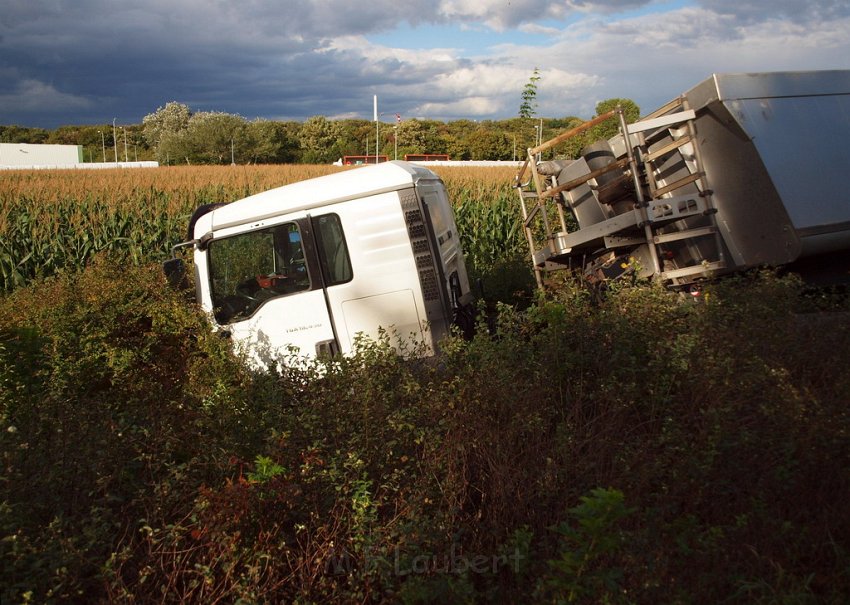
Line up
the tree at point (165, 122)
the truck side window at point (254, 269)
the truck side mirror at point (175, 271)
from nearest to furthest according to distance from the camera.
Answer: the truck side window at point (254, 269) < the truck side mirror at point (175, 271) < the tree at point (165, 122)

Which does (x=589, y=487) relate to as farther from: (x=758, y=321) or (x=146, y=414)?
(x=146, y=414)

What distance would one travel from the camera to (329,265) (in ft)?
21.2

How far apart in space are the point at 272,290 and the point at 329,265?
23.1 inches

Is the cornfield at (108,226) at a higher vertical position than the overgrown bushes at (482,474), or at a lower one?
higher

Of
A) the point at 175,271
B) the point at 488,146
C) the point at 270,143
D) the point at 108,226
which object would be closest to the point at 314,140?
the point at 270,143

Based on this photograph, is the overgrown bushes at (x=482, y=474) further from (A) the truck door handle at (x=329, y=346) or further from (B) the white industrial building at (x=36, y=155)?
(B) the white industrial building at (x=36, y=155)

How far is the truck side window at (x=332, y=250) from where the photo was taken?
6.42 metres

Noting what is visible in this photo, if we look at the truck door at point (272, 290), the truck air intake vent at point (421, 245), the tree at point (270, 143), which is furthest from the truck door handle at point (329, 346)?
the tree at point (270, 143)

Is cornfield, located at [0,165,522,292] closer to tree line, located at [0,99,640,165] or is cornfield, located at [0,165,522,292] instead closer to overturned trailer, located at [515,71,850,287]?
overturned trailer, located at [515,71,850,287]

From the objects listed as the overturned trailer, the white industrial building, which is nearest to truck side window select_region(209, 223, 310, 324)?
the overturned trailer

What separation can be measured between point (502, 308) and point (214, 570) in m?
2.87

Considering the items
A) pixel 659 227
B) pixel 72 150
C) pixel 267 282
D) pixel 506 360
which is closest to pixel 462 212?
pixel 659 227

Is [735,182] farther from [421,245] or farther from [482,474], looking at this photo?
[482,474]

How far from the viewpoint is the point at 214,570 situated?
346 centimetres
